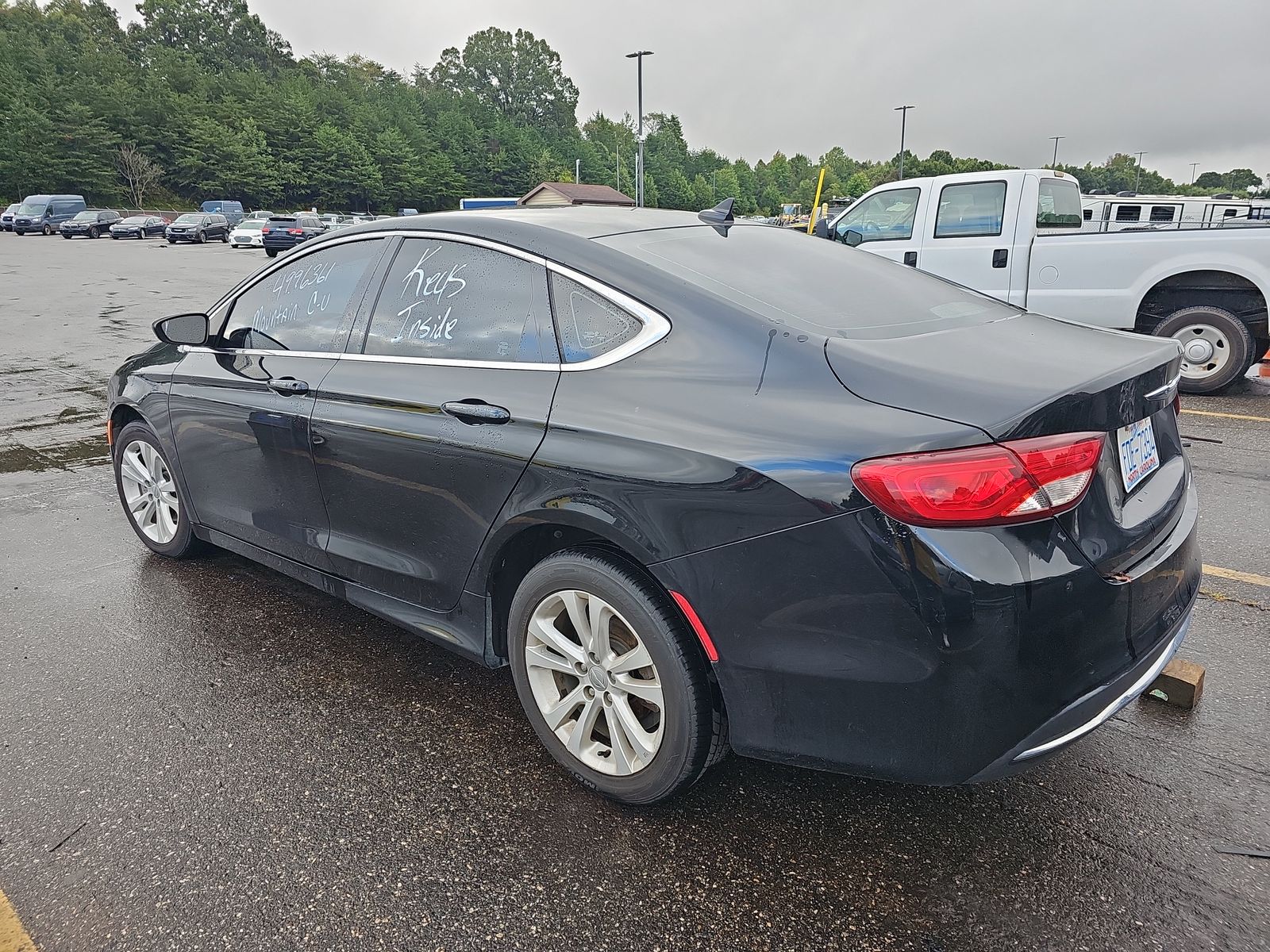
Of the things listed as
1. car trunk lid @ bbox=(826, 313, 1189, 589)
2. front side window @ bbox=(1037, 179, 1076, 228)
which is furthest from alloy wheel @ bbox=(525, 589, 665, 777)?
front side window @ bbox=(1037, 179, 1076, 228)

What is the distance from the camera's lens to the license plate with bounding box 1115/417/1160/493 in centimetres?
213

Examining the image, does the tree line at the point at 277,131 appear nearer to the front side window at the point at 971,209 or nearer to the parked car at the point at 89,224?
the parked car at the point at 89,224

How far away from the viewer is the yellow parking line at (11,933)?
2.00 metres

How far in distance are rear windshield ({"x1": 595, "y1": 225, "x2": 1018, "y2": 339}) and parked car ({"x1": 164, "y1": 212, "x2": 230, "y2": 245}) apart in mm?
43791

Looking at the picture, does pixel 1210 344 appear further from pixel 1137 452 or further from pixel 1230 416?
pixel 1137 452

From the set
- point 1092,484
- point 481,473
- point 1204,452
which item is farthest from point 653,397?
point 1204,452

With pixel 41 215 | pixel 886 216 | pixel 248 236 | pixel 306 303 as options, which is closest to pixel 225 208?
pixel 41 215

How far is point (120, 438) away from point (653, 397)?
334 centimetres

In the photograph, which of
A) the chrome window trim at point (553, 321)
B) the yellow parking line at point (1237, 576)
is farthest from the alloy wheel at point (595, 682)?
the yellow parking line at point (1237, 576)

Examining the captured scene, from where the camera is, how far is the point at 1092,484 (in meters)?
1.97

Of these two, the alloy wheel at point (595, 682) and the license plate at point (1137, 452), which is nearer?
the license plate at point (1137, 452)

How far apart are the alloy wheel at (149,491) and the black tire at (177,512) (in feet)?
0.04

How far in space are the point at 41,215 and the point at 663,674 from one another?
179 ft

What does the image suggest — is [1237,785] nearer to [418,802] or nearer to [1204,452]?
[418,802]
